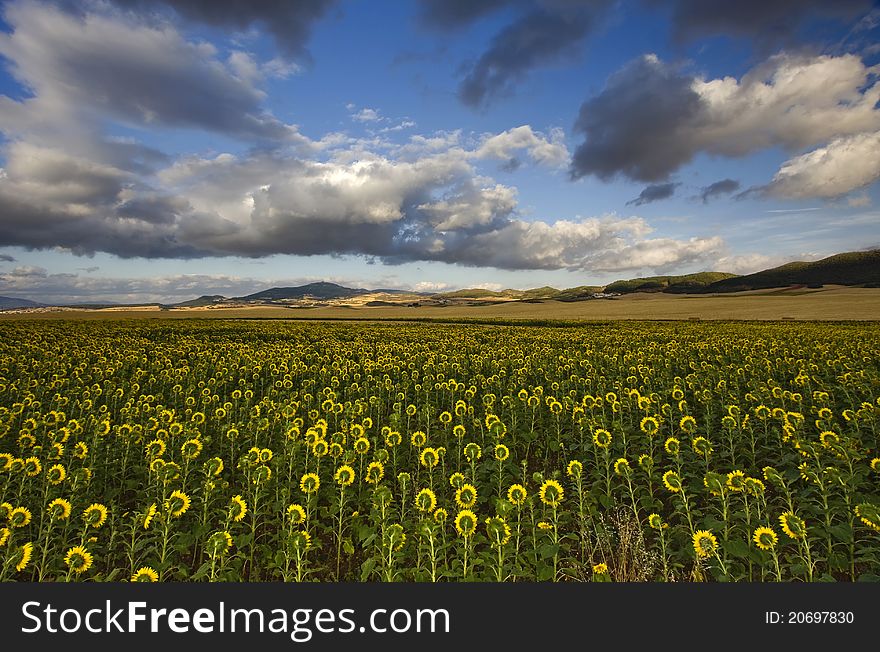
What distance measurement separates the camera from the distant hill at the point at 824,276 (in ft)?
453

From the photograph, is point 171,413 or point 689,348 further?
point 689,348

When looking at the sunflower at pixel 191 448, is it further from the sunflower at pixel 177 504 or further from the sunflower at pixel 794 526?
Answer: the sunflower at pixel 794 526

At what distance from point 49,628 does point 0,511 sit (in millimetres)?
1561

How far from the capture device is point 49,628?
12.3ft

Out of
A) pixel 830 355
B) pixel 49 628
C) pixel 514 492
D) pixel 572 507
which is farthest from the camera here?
pixel 830 355

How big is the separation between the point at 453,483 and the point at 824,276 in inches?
8176

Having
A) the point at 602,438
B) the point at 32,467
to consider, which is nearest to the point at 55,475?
the point at 32,467

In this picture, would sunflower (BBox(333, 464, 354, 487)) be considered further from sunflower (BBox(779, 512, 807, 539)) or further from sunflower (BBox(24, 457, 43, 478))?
sunflower (BBox(779, 512, 807, 539))

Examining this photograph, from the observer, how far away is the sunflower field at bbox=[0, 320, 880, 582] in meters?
4.68

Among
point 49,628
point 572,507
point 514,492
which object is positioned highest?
point 514,492

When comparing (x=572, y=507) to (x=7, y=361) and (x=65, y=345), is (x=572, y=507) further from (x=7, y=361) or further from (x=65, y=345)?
(x=65, y=345)

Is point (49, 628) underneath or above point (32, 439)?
underneath

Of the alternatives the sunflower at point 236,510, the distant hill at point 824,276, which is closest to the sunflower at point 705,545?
the sunflower at point 236,510

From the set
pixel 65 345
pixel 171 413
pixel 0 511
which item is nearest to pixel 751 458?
pixel 0 511
